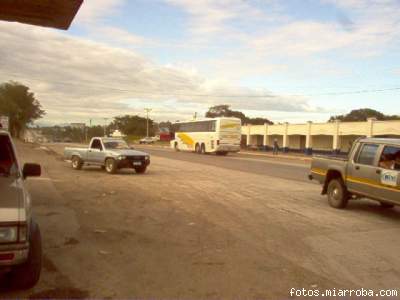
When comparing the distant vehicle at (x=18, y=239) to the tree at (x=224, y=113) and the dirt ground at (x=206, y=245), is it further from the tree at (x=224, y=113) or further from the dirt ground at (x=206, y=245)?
the tree at (x=224, y=113)

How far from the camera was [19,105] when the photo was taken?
8369 cm

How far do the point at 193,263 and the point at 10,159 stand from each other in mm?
3018

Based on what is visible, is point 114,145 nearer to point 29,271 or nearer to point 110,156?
point 110,156

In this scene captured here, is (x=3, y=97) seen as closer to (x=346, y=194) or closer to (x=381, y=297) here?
(x=346, y=194)

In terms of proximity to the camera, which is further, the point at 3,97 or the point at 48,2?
the point at 3,97

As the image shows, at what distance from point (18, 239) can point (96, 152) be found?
18.0 meters

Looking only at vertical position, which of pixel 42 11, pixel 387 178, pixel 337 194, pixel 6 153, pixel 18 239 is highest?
pixel 42 11

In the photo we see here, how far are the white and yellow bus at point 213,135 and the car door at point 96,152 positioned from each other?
23.4 m

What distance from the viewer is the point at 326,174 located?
527 inches

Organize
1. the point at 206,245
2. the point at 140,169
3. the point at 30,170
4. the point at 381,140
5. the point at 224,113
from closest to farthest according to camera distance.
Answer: the point at 30,170 → the point at 206,245 → the point at 381,140 → the point at 140,169 → the point at 224,113

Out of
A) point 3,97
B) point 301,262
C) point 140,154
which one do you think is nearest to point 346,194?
point 301,262

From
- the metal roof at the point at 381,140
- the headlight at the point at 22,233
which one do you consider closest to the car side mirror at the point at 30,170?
the headlight at the point at 22,233

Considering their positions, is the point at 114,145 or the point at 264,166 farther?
the point at 264,166

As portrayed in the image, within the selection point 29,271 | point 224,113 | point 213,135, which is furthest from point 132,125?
point 29,271
